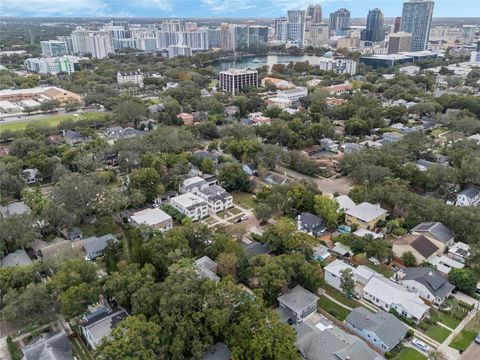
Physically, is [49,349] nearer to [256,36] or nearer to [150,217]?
[150,217]

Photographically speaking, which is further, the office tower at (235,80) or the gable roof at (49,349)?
the office tower at (235,80)

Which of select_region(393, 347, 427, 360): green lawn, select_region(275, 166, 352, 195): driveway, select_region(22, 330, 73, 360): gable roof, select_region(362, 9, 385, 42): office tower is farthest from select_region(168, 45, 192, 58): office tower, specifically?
select_region(393, 347, 427, 360): green lawn

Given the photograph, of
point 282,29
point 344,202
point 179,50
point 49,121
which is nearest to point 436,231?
point 344,202

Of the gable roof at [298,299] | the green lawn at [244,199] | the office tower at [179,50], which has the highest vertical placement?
the office tower at [179,50]

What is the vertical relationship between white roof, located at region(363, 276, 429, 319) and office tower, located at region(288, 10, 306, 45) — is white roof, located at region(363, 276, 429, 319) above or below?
below

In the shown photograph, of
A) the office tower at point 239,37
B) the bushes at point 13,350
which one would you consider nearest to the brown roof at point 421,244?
the bushes at point 13,350

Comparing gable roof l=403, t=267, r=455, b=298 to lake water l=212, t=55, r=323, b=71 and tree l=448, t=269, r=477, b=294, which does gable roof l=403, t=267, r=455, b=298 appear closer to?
tree l=448, t=269, r=477, b=294

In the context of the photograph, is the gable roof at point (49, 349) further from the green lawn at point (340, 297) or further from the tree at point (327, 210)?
the tree at point (327, 210)
